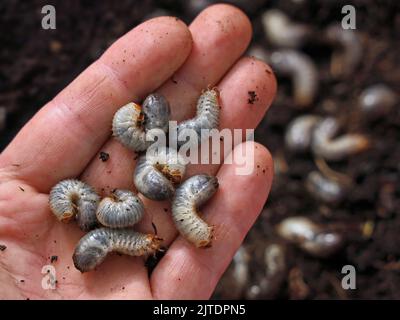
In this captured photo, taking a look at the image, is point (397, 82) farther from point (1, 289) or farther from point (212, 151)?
point (1, 289)

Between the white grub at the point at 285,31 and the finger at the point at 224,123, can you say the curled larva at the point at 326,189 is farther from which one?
the white grub at the point at 285,31

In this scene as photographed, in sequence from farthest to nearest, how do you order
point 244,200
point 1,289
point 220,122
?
point 220,122, point 244,200, point 1,289

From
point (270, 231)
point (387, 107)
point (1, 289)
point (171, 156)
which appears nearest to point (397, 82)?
point (387, 107)

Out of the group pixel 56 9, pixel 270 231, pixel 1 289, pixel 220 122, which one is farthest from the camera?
pixel 56 9

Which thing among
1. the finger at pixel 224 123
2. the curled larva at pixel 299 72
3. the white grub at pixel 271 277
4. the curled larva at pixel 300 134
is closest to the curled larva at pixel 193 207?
the finger at pixel 224 123

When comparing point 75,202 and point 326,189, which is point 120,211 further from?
point 326,189

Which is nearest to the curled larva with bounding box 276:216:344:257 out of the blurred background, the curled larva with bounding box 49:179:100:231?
the blurred background

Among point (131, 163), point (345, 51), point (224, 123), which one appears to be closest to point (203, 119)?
point (224, 123)
